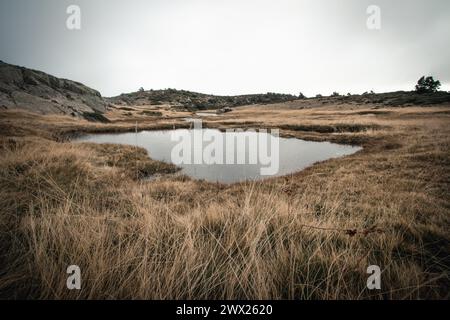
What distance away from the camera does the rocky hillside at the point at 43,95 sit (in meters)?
37.0

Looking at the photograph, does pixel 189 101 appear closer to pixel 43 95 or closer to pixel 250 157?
pixel 43 95

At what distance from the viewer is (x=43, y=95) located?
42750mm

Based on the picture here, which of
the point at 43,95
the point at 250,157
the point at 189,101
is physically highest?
the point at 189,101

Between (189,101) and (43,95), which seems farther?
(189,101)

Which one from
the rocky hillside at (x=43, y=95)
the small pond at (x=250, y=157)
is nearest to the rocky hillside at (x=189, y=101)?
the rocky hillside at (x=43, y=95)

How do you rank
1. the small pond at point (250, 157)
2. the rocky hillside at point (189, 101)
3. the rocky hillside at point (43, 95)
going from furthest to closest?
the rocky hillside at point (189, 101) → the rocky hillside at point (43, 95) → the small pond at point (250, 157)

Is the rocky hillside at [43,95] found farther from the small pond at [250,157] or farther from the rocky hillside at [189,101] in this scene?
the rocky hillside at [189,101]

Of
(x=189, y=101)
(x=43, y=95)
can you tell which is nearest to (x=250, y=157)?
(x=43, y=95)

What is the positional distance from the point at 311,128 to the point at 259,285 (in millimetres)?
27698

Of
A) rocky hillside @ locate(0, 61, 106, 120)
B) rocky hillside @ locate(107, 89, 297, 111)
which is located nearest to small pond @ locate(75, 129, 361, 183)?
rocky hillside @ locate(0, 61, 106, 120)

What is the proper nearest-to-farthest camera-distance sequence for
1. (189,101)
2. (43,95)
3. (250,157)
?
(250,157) < (43,95) < (189,101)

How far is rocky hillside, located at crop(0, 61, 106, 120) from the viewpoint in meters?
37.0

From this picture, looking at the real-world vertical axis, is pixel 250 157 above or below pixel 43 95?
below

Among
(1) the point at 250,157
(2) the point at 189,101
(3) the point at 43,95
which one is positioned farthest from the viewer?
(2) the point at 189,101
